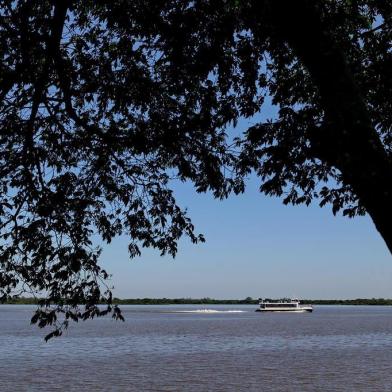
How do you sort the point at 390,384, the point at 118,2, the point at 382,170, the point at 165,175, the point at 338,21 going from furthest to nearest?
1. the point at 390,384
2. the point at 165,175
3. the point at 118,2
4. the point at 338,21
5. the point at 382,170

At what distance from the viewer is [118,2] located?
13.2 meters

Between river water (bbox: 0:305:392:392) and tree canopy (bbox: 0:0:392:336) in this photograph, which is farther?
river water (bbox: 0:305:392:392)

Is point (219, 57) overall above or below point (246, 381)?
above

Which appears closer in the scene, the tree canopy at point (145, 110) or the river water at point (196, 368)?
the tree canopy at point (145, 110)

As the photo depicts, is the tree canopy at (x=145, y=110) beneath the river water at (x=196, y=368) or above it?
above

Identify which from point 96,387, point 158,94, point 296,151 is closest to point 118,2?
point 158,94

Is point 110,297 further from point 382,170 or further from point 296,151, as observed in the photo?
point 382,170

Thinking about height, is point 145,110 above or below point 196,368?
above

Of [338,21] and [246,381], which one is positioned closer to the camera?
[338,21]

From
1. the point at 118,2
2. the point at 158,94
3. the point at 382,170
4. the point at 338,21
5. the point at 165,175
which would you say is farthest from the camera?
the point at 165,175

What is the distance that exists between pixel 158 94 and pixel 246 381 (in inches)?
1217

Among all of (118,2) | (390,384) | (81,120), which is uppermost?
(118,2)

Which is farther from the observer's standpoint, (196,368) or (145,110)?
(196,368)

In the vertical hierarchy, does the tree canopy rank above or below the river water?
above
